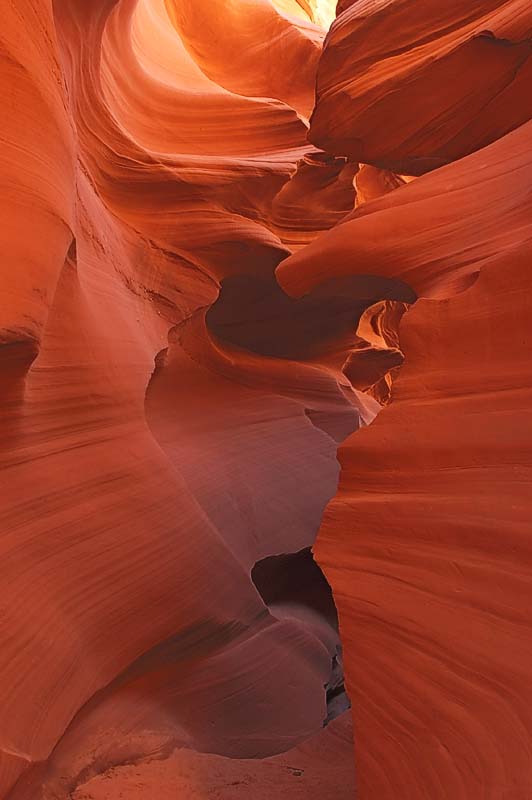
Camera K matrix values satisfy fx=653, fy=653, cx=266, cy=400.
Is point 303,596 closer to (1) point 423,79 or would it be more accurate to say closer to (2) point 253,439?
(2) point 253,439

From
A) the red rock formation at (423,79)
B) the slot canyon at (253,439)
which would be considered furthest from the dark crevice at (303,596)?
the red rock formation at (423,79)

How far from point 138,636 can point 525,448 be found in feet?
7.12

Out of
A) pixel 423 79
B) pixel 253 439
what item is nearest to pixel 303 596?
pixel 253 439

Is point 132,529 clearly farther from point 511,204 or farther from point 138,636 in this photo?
point 511,204

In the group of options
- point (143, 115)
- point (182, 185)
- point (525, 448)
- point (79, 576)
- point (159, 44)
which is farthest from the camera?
point (159, 44)

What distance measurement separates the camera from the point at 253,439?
5637mm

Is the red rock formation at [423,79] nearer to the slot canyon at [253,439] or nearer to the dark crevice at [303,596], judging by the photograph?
the slot canyon at [253,439]

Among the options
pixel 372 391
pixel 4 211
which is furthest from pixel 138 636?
pixel 372 391

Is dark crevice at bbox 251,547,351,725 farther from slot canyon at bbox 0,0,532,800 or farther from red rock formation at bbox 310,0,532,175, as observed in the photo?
red rock formation at bbox 310,0,532,175

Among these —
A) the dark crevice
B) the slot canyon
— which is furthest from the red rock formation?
the dark crevice

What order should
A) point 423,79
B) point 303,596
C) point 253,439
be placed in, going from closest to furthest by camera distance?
point 423,79, point 253,439, point 303,596

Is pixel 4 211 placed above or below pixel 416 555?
above

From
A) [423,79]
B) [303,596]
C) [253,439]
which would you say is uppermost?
[423,79]

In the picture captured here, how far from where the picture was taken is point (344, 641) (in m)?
2.24
